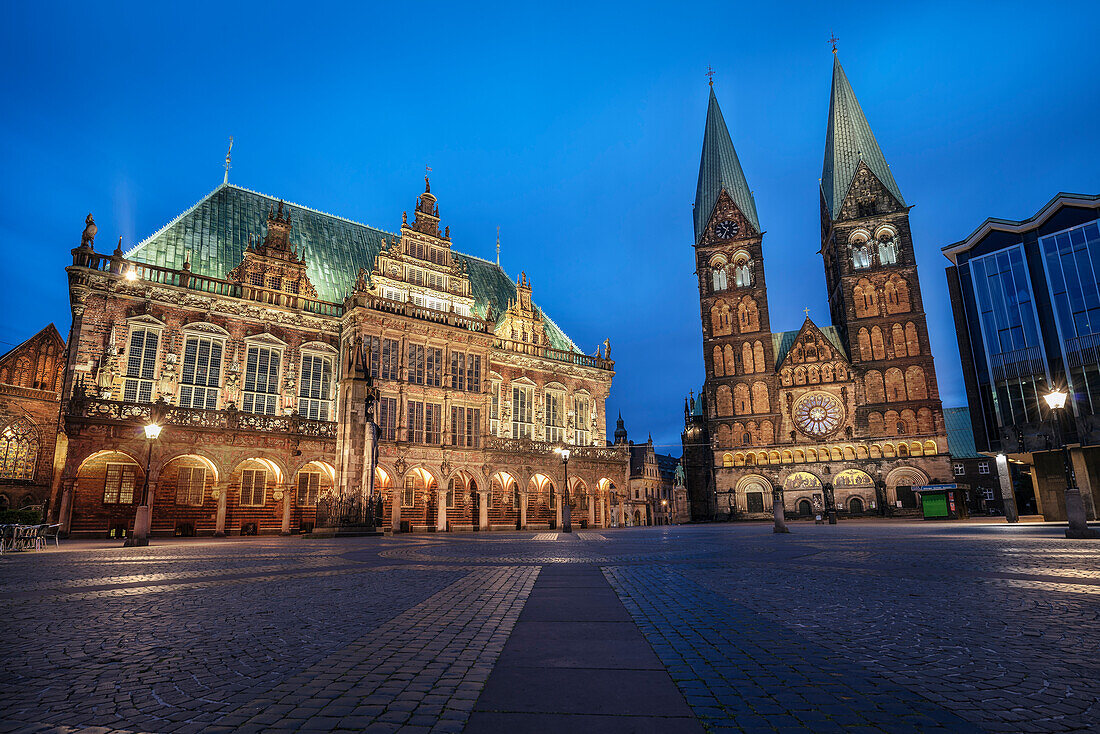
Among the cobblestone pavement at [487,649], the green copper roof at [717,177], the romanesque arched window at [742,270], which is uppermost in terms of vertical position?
the green copper roof at [717,177]

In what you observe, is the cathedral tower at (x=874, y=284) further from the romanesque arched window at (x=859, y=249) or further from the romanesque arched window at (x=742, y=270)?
the romanesque arched window at (x=742, y=270)

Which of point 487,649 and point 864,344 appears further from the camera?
point 864,344

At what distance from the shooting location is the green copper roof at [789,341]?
68812 mm

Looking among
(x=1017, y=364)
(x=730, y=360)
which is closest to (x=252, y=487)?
(x=1017, y=364)

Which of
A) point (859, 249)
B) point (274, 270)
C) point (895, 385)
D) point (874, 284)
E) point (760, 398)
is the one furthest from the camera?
point (859, 249)

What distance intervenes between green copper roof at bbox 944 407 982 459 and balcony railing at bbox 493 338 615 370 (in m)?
45.6

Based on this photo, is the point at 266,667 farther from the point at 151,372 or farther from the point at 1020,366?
the point at 1020,366

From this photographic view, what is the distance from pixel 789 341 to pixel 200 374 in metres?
63.4

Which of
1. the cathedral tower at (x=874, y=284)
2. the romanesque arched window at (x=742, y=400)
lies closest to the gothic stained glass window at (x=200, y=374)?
the romanesque arched window at (x=742, y=400)

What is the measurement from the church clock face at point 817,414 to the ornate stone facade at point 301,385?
28.6 m

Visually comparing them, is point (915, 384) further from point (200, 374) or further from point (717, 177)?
point (200, 374)

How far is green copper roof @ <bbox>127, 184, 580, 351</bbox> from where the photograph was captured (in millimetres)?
33719

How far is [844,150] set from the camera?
73.0 m

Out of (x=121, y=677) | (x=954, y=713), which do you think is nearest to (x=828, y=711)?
(x=954, y=713)
